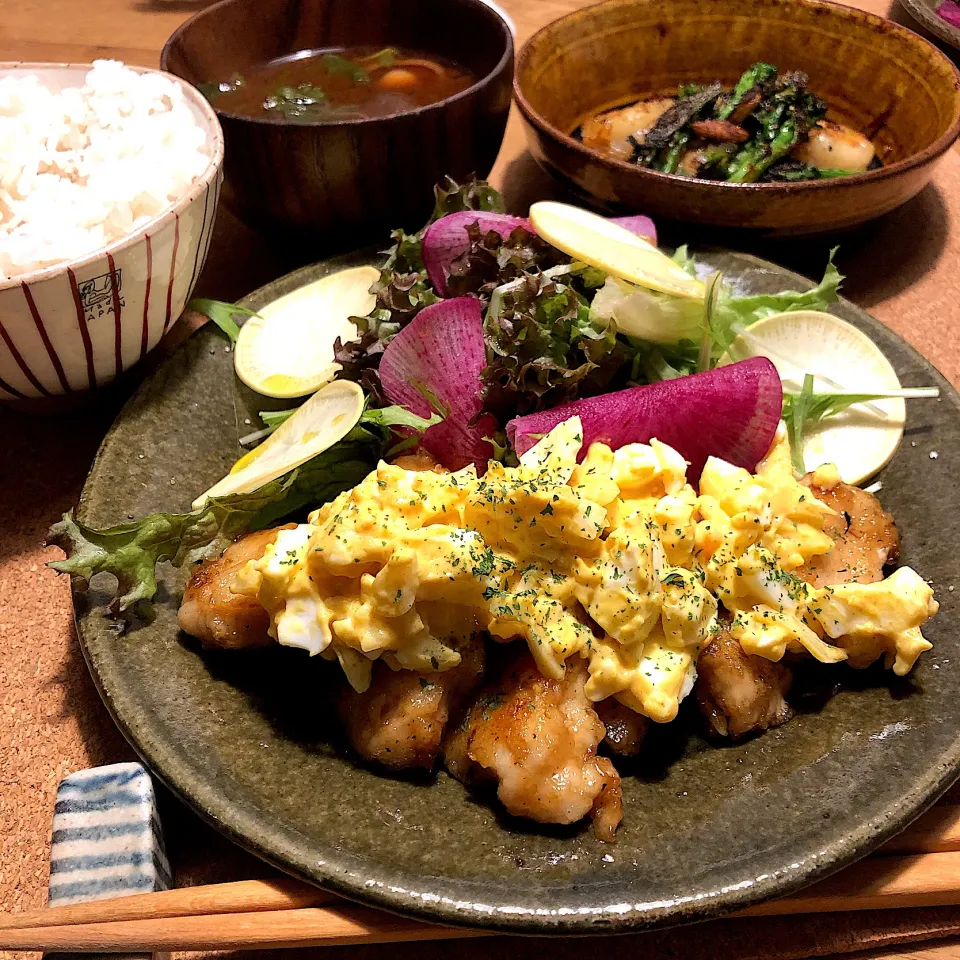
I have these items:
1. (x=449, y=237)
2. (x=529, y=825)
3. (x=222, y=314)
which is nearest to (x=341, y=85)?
(x=449, y=237)

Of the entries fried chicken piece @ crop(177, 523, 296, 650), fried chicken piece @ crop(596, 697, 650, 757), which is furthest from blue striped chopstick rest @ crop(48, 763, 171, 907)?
fried chicken piece @ crop(596, 697, 650, 757)

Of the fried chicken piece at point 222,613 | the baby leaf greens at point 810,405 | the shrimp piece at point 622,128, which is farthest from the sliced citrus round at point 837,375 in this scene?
the fried chicken piece at point 222,613

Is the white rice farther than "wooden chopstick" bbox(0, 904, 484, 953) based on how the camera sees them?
Yes

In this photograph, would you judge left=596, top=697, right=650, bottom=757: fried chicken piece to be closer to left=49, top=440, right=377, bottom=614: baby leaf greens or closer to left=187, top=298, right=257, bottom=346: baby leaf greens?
left=49, top=440, right=377, bottom=614: baby leaf greens

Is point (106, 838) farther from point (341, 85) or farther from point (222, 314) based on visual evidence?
point (341, 85)

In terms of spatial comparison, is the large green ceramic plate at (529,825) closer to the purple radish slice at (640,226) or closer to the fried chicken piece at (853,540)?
the fried chicken piece at (853,540)

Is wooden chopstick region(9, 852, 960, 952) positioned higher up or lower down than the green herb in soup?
lower down
